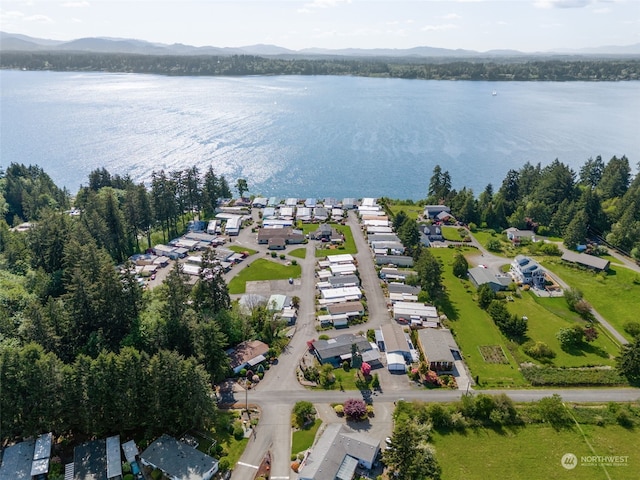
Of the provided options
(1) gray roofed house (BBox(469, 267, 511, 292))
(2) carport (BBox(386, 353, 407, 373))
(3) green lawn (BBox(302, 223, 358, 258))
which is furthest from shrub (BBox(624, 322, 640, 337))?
(3) green lawn (BBox(302, 223, 358, 258))

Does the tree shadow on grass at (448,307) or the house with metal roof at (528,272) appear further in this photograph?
the house with metal roof at (528,272)

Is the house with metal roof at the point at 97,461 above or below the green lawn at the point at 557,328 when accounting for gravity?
above

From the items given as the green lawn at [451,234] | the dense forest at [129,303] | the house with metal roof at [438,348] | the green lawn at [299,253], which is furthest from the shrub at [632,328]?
the green lawn at [299,253]

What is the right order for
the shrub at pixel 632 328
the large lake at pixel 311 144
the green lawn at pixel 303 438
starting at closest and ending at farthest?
1. the green lawn at pixel 303 438
2. the shrub at pixel 632 328
3. the large lake at pixel 311 144

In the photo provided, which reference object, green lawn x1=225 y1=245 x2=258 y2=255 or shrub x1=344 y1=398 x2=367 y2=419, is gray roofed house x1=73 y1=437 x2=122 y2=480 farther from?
green lawn x1=225 y1=245 x2=258 y2=255

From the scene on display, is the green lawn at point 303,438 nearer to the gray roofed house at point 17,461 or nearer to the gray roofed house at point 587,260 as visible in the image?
the gray roofed house at point 17,461

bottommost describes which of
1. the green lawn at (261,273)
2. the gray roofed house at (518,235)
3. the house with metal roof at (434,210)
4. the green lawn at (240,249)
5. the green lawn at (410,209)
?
the green lawn at (261,273)
